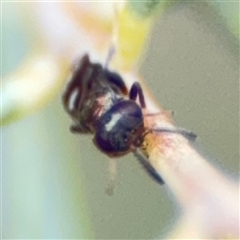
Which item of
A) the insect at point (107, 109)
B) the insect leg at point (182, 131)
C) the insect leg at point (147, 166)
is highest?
the insect at point (107, 109)

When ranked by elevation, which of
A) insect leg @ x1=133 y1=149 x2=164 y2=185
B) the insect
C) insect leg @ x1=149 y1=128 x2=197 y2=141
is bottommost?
insect leg @ x1=133 y1=149 x2=164 y2=185

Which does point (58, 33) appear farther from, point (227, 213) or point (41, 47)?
point (227, 213)

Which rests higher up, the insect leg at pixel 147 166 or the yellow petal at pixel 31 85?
the yellow petal at pixel 31 85

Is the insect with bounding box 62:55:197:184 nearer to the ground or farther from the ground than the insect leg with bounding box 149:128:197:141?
farther from the ground

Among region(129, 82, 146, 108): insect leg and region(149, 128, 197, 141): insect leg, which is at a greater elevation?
region(129, 82, 146, 108): insect leg

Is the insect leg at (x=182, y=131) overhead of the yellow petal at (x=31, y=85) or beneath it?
beneath

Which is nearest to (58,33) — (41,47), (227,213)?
(41,47)
